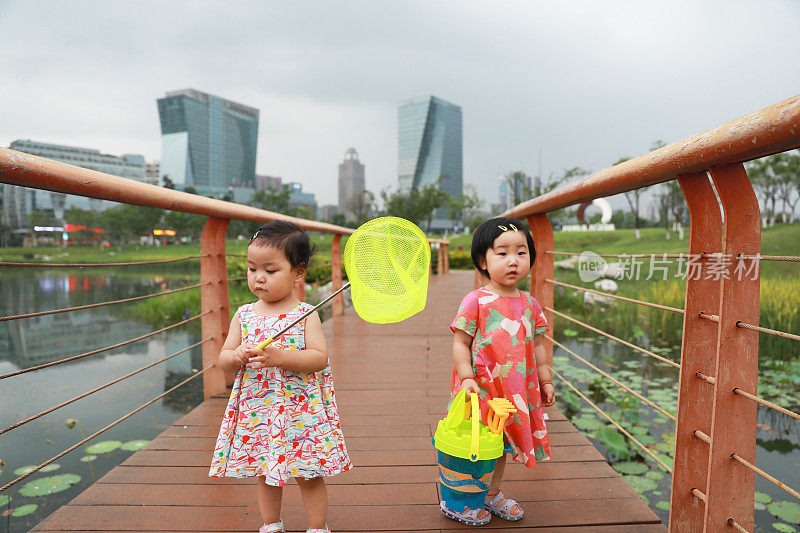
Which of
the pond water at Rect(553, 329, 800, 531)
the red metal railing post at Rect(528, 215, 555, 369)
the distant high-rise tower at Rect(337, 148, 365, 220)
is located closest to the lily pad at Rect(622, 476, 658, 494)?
the pond water at Rect(553, 329, 800, 531)

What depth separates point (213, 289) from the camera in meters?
2.28

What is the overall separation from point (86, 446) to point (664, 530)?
2990mm

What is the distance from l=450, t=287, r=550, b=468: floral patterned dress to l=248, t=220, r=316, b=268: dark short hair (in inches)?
19.4

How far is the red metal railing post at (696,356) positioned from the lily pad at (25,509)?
2448mm

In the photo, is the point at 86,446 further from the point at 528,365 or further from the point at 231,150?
the point at 231,150

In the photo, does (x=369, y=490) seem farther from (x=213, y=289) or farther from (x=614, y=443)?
(x=614, y=443)

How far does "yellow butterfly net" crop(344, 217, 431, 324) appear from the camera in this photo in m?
1.16

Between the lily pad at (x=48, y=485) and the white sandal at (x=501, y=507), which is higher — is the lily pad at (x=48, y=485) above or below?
below

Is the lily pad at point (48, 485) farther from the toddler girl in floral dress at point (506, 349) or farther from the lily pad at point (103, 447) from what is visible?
the toddler girl in floral dress at point (506, 349)

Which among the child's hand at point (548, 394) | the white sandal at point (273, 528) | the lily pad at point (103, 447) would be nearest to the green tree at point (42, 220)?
the lily pad at point (103, 447)

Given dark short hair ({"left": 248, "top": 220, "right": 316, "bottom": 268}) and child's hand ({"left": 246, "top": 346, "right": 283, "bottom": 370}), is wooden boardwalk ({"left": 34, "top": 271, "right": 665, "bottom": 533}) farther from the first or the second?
dark short hair ({"left": 248, "top": 220, "right": 316, "bottom": 268})

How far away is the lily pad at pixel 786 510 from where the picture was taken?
1.99 meters

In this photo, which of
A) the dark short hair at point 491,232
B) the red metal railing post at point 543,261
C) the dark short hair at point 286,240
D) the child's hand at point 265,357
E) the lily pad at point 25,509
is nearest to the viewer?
the child's hand at point 265,357

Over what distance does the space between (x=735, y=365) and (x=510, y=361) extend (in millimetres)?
556
